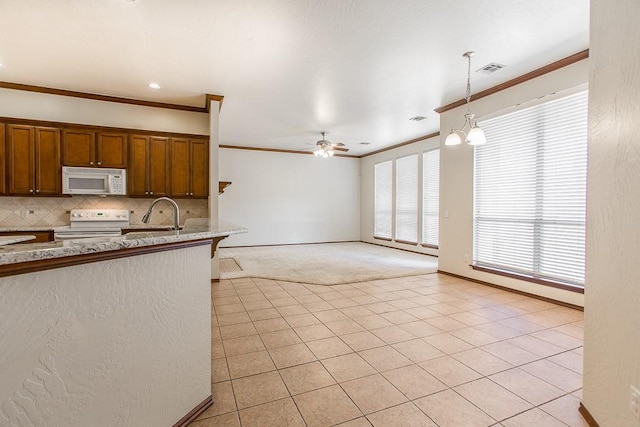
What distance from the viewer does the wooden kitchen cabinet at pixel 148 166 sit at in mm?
4820

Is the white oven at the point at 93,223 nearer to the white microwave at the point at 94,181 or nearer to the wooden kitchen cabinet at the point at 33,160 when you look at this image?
the white microwave at the point at 94,181

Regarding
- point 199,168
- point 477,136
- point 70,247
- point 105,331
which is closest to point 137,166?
point 199,168

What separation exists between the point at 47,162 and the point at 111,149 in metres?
0.80

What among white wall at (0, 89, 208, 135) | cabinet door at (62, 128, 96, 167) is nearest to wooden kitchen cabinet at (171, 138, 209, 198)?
white wall at (0, 89, 208, 135)

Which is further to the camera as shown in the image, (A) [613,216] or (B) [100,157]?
(B) [100,157]

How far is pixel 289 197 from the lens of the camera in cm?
951

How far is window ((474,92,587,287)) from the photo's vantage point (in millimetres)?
3609

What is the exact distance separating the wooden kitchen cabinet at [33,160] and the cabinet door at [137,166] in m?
0.89

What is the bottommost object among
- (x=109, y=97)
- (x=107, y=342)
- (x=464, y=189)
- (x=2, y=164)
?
(x=107, y=342)

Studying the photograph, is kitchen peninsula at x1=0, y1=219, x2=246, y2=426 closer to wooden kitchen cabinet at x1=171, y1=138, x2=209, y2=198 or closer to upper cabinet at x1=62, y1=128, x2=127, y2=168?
wooden kitchen cabinet at x1=171, y1=138, x2=209, y2=198

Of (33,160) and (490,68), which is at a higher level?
(490,68)

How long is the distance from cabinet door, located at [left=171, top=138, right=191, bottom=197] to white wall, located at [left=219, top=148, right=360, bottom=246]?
356cm

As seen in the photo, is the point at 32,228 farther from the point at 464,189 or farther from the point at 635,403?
the point at 464,189

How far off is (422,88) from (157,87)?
3.82 m
